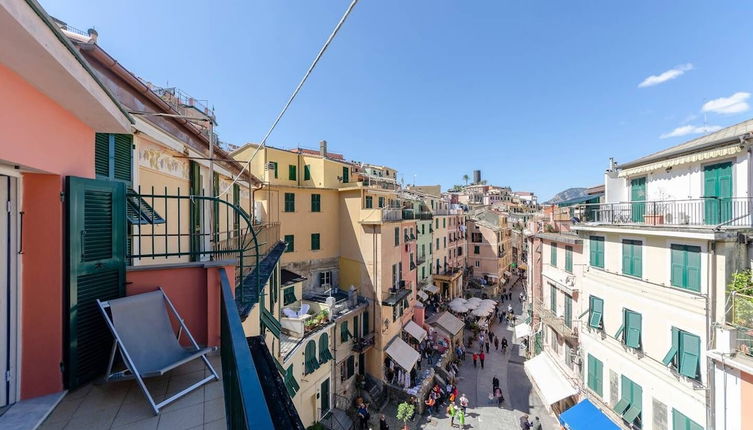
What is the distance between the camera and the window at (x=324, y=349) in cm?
1482

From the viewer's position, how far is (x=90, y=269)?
3.21 meters

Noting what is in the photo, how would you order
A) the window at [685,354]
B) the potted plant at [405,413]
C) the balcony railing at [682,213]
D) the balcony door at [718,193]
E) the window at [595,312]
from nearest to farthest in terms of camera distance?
the balcony railing at [682,213], the window at [685,354], the balcony door at [718,193], the window at [595,312], the potted plant at [405,413]

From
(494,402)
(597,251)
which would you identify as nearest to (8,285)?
(597,251)

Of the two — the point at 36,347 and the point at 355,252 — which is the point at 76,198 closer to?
the point at 36,347

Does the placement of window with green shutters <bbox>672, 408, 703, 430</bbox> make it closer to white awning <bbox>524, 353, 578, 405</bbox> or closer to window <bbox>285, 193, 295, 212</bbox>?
white awning <bbox>524, 353, 578, 405</bbox>

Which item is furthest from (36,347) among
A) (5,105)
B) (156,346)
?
(5,105)

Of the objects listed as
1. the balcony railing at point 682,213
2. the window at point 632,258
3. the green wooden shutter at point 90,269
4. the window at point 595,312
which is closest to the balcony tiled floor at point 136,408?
the green wooden shutter at point 90,269

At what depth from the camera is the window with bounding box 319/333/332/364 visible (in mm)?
14820

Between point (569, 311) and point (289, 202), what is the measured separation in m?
18.8

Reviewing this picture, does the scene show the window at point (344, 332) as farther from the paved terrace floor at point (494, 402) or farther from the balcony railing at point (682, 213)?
the balcony railing at point (682, 213)

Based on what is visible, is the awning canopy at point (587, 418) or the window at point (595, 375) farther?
the window at point (595, 375)

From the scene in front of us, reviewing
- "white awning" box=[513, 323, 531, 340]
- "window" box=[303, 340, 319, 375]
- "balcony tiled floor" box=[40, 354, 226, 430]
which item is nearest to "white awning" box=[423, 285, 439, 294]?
"white awning" box=[513, 323, 531, 340]

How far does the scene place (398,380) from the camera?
763 inches

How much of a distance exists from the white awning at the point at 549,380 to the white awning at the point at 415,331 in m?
7.63
